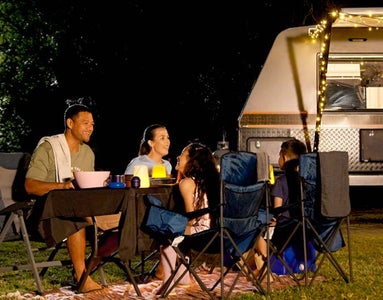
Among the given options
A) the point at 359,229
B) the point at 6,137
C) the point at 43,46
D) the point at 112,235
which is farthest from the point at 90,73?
the point at 112,235

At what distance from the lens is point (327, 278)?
19.7ft

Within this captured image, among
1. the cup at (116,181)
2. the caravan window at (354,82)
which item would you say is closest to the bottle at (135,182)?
the cup at (116,181)

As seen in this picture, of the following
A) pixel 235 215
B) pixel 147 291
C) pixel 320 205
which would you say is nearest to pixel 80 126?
pixel 147 291

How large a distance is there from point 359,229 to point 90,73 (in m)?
9.34

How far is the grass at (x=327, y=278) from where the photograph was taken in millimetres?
5328

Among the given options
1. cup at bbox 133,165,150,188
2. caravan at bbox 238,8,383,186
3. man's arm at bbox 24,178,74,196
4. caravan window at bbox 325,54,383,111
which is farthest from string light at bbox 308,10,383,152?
man's arm at bbox 24,178,74,196

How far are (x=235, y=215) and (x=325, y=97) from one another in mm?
4389

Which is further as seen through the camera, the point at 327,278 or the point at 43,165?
the point at 327,278

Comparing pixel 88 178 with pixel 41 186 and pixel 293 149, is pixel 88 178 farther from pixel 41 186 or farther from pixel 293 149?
pixel 293 149

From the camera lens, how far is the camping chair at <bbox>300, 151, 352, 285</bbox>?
5539 mm

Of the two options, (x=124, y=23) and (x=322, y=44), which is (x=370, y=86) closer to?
(x=322, y=44)

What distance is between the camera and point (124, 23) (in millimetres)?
16359

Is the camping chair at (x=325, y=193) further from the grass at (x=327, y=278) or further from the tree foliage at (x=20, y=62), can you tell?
the tree foliage at (x=20, y=62)

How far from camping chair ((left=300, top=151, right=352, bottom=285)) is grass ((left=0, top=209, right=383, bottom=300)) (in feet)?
0.50
